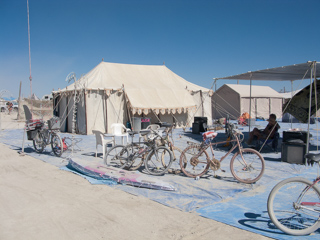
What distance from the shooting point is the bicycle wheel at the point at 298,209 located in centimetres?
288

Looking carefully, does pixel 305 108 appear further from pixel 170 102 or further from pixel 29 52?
pixel 29 52

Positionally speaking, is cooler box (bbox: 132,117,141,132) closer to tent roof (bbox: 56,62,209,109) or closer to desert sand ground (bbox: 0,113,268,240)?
tent roof (bbox: 56,62,209,109)

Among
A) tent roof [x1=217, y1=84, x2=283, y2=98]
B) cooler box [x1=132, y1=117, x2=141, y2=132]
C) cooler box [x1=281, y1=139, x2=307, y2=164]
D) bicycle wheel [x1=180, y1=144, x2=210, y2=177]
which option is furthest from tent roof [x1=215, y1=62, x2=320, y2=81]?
tent roof [x1=217, y1=84, x2=283, y2=98]

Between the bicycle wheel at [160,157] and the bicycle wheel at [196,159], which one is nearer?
the bicycle wheel at [196,159]

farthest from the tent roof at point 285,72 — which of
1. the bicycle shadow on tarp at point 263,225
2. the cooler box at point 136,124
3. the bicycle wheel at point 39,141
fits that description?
the bicycle wheel at point 39,141

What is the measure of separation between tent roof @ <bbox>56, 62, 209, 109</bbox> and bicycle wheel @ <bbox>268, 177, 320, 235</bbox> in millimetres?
9742

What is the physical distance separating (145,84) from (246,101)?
34.1ft

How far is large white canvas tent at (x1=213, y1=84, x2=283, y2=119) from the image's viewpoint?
21.3m

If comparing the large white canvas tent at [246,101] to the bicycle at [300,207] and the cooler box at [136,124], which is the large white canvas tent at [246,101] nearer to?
the cooler box at [136,124]

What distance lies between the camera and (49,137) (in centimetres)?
779

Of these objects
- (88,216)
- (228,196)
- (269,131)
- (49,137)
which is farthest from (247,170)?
(49,137)

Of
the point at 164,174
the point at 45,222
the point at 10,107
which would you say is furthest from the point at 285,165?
the point at 10,107

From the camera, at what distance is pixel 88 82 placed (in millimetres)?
12961

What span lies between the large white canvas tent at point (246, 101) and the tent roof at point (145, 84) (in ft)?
21.4
